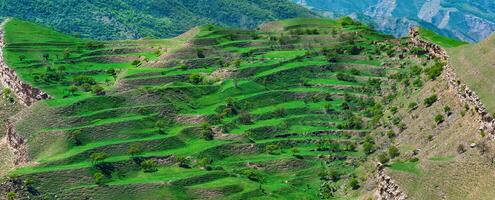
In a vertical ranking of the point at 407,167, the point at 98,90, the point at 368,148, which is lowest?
the point at 368,148

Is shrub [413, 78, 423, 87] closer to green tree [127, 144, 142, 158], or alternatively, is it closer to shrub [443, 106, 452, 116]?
shrub [443, 106, 452, 116]

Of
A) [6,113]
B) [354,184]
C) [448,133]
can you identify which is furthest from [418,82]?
[6,113]

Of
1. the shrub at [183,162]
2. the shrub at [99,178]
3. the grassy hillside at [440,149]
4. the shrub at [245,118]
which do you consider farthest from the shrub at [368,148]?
the shrub at [99,178]

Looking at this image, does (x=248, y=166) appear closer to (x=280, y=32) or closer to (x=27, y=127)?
(x=27, y=127)

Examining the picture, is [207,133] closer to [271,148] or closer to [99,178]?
[271,148]

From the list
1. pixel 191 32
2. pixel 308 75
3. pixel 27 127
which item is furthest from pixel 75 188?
pixel 191 32

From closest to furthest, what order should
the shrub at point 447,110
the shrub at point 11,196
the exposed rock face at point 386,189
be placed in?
the exposed rock face at point 386,189 < the shrub at point 11,196 < the shrub at point 447,110

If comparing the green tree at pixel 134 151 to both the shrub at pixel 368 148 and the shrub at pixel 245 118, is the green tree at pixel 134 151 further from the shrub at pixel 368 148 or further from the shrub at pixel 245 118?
the shrub at pixel 368 148
